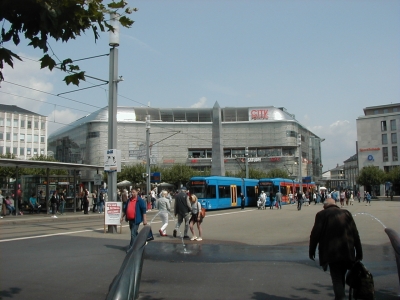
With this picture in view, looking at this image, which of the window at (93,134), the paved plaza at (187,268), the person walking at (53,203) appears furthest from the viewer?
the window at (93,134)

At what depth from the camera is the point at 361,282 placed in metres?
5.70

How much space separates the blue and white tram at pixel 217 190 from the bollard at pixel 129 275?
31340mm

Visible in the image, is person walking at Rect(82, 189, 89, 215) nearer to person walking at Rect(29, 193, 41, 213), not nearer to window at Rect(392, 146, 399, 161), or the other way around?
person walking at Rect(29, 193, 41, 213)

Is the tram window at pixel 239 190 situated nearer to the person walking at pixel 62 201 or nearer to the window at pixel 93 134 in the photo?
the person walking at pixel 62 201

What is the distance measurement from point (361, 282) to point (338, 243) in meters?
0.54

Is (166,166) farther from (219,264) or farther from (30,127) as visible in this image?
(219,264)

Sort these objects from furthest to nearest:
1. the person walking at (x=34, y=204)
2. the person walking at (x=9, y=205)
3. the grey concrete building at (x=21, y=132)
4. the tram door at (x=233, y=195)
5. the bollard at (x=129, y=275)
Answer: the grey concrete building at (x=21, y=132) → the tram door at (x=233, y=195) → the person walking at (x=34, y=204) → the person walking at (x=9, y=205) → the bollard at (x=129, y=275)

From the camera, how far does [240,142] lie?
10500 cm

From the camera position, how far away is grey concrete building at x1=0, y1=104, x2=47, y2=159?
10762 centimetres

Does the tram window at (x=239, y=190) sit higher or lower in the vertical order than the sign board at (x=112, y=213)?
higher

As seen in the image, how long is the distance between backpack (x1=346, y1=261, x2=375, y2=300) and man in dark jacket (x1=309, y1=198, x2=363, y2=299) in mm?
126

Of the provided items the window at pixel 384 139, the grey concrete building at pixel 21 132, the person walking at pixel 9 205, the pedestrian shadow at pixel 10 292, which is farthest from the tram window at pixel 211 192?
the grey concrete building at pixel 21 132

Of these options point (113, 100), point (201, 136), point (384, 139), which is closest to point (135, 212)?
point (113, 100)

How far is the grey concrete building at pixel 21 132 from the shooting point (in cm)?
10762
